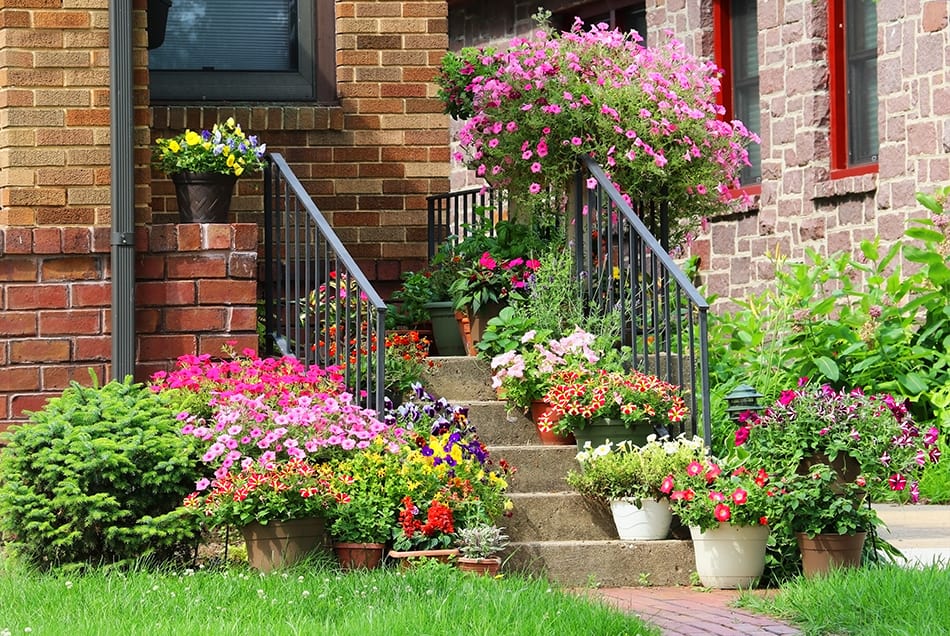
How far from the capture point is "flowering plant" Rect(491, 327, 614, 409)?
758 cm

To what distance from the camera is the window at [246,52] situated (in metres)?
9.05

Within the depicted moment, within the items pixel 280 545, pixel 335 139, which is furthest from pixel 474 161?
pixel 280 545

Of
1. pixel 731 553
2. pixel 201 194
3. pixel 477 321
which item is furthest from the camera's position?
pixel 477 321

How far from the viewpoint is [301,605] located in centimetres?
527

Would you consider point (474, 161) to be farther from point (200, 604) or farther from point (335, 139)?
point (200, 604)

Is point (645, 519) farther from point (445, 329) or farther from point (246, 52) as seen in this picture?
point (246, 52)

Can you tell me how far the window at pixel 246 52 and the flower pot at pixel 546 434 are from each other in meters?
2.50

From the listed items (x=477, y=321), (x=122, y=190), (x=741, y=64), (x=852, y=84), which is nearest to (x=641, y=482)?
(x=477, y=321)

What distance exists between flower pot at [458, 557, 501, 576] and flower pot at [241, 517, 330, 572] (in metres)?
0.57

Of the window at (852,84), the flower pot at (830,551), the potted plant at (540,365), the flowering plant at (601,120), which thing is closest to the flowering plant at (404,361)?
the potted plant at (540,365)

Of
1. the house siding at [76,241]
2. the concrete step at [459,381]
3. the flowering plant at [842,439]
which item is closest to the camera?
the flowering plant at [842,439]

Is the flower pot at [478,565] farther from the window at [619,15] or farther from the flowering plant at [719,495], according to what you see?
the window at [619,15]

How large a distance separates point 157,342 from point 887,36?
20.1 ft

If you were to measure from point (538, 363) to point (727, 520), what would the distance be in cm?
148
